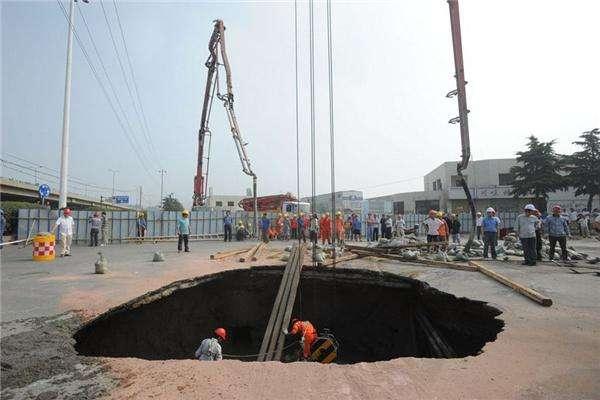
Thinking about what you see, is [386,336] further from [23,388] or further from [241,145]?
[241,145]

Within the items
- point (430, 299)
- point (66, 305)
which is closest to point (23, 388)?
point (66, 305)

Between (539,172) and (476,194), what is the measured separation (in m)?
7.95

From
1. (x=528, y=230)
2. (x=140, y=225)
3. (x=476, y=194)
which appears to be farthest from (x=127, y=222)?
(x=476, y=194)

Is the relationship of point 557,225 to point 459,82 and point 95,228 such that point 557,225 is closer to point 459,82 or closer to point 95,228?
point 459,82

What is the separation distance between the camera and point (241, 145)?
22.7m

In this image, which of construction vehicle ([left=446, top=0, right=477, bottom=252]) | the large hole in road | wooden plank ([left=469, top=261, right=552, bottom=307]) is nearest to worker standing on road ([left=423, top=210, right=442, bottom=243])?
construction vehicle ([left=446, top=0, right=477, bottom=252])

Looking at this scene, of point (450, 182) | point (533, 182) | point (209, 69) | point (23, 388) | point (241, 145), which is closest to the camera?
point (23, 388)

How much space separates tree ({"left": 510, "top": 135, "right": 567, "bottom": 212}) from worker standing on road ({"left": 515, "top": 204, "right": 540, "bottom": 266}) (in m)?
25.7

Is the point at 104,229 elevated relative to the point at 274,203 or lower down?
lower down

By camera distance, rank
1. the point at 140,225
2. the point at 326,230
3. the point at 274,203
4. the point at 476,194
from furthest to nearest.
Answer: the point at 476,194 → the point at 274,203 → the point at 140,225 → the point at 326,230

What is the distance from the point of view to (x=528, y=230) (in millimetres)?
9047

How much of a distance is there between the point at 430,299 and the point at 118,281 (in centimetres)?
614

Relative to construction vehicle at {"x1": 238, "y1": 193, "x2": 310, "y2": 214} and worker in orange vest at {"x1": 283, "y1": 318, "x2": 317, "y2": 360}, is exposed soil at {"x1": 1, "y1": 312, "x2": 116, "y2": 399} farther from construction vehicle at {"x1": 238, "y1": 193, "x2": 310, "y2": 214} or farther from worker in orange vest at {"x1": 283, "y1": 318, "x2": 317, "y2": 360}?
construction vehicle at {"x1": 238, "y1": 193, "x2": 310, "y2": 214}

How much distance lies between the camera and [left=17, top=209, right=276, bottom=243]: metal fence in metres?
17.4
